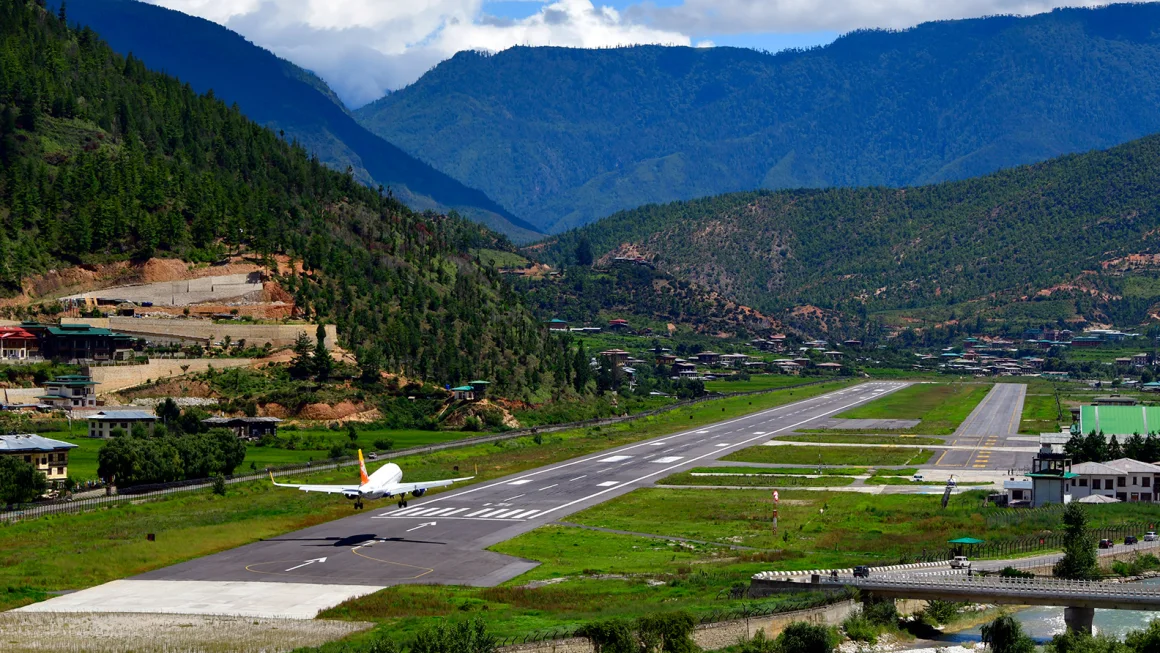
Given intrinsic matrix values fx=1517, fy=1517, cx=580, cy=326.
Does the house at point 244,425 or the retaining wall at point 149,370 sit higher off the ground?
the retaining wall at point 149,370

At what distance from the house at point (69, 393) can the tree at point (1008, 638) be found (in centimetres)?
10118

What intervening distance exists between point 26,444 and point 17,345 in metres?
50.5

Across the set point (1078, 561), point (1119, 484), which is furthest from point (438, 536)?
point (1119, 484)

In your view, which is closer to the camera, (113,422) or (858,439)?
(113,422)

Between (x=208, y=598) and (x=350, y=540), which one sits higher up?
(x=350, y=540)

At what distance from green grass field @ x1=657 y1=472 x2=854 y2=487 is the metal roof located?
4953 cm

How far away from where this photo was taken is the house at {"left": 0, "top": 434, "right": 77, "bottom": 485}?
109 metres

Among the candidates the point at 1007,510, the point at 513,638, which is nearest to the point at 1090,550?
the point at 1007,510

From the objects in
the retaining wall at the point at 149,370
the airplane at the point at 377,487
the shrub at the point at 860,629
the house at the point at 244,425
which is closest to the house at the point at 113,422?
the house at the point at 244,425

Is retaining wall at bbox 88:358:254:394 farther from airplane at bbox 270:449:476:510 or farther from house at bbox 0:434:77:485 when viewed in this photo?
airplane at bbox 270:449:476:510

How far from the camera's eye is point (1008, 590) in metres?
74.4

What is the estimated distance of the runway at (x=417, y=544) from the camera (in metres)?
84.4

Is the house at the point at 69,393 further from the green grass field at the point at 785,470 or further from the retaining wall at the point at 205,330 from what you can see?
the green grass field at the point at 785,470

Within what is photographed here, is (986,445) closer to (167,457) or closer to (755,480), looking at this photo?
(755,480)
